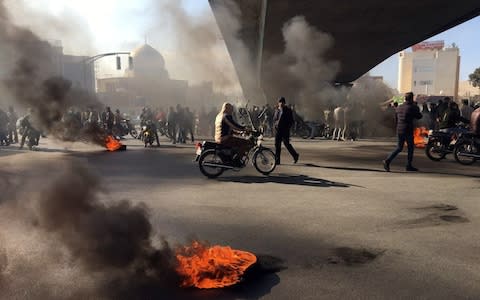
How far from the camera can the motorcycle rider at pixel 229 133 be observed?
850 cm

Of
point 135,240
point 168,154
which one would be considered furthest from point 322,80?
point 135,240

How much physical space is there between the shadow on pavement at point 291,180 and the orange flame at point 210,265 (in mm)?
4216

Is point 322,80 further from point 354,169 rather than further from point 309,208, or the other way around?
point 309,208

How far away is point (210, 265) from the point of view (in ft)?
11.9

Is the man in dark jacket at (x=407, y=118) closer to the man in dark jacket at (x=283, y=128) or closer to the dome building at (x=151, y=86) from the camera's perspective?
the man in dark jacket at (x=283, y=128)

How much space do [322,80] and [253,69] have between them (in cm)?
944

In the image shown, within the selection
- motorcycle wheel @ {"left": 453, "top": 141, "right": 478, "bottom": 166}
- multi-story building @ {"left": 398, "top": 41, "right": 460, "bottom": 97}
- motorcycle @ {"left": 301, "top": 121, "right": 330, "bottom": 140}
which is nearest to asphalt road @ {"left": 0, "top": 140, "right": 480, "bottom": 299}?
motorcycle wheel @ {"left": 453, "top": 141, "right": 478, "bottom": 166}

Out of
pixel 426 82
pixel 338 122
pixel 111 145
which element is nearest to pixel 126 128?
pixel 111 145

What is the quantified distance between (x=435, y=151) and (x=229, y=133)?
19.7ft

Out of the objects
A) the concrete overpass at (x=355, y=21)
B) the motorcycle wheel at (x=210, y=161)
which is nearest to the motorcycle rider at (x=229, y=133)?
the motorcycle wheel at (x=210, y=161)

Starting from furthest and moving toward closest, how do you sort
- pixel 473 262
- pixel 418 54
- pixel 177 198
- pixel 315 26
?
pixel 418 54
pixel 315 26
pixel 177 198
pixel 473 262

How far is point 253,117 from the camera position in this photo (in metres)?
22.1

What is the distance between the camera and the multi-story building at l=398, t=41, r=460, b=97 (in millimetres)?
93812

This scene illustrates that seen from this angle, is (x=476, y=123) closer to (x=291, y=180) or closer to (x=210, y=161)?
(x=291, y=180)
